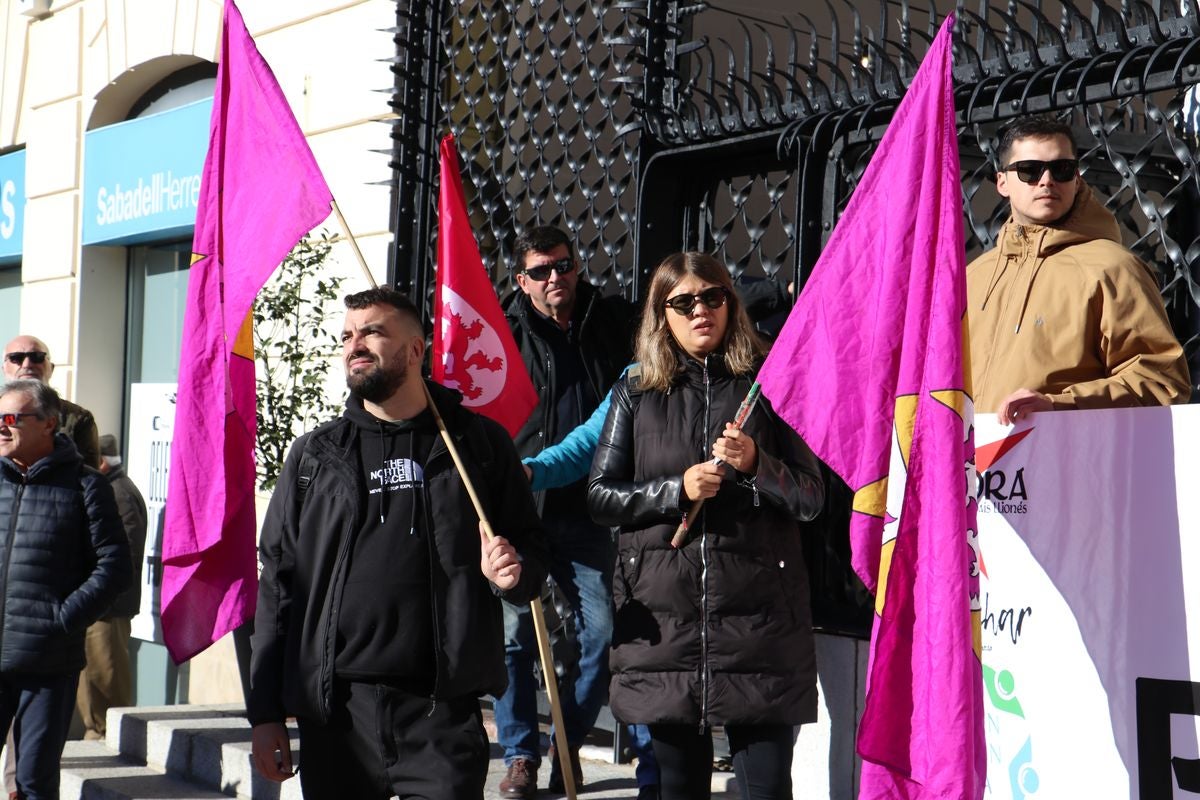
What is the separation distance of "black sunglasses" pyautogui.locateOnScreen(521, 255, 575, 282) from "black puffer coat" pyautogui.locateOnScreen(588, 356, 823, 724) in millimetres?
1240

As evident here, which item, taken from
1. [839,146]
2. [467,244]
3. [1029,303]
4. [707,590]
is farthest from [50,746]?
[1029,303]

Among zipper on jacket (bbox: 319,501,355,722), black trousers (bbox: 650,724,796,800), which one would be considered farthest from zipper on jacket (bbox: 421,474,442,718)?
black trousers (bbox: 650,724,796,800)

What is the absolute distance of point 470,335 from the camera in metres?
5.43

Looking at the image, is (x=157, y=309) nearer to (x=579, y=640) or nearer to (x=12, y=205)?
(x=12, y=205)

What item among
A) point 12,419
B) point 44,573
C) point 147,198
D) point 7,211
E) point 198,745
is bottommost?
point 198,745

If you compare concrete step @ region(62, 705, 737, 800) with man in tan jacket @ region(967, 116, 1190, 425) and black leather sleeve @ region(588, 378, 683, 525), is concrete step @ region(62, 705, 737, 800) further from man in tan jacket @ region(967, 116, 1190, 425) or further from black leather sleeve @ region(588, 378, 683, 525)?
man in tan jacket @ region(967, 116, 1190, 425)

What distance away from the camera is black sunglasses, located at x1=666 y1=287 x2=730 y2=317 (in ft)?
13.6

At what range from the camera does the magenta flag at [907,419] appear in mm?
3320

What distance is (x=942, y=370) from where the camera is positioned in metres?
3.44

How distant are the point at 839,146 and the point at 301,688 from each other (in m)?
2.73

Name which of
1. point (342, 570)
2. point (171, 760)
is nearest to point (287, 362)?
point (171, 760)

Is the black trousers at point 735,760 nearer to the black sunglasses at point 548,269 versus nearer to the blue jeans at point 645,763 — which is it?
the blue jeans at point 645,763

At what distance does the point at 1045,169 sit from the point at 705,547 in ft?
4.13

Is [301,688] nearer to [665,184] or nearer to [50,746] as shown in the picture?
[50,746]
